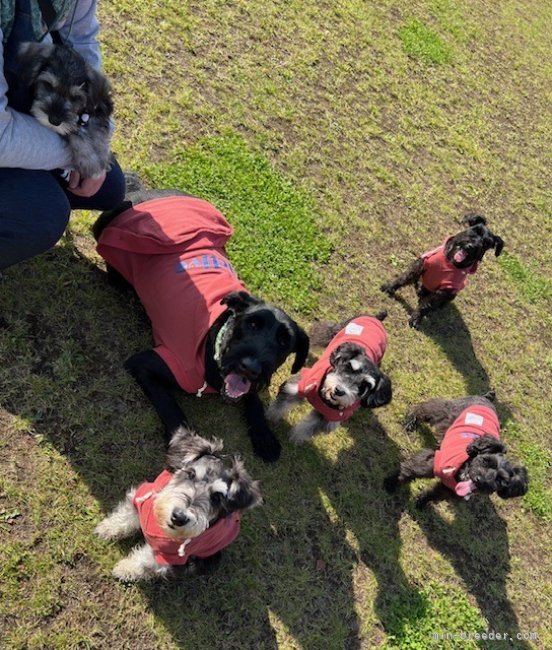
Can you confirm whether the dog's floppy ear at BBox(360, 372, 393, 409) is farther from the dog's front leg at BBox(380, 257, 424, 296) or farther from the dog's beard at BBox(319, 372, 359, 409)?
the dog's front leg at BBox(380, 257, 424, 296)

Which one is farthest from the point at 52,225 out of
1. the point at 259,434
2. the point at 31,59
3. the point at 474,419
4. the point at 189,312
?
the point at 474,419

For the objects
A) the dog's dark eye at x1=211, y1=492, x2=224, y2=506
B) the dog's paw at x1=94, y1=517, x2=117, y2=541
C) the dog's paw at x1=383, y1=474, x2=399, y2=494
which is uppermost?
the dog's dark eye at x1=211, y1=492, x2=224, y2=506

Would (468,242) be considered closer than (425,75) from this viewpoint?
Yes

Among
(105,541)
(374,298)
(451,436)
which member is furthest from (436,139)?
(105,541)

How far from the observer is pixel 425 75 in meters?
8.99

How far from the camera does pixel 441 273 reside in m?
6.14

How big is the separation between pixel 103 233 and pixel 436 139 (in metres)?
5.85

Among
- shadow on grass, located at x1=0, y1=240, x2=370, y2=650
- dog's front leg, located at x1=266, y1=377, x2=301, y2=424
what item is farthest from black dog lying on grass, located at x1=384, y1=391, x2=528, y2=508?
dog's front leg, located at x1=266, y1=377, x2=301, y2=424

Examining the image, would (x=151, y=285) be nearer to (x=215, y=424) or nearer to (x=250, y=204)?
(x=215, y=424)

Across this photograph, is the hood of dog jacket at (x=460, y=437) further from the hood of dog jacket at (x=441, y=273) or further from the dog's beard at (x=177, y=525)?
the dog's beard at (x=177, y=525)

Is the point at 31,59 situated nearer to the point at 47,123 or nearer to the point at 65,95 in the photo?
the point at 65,95

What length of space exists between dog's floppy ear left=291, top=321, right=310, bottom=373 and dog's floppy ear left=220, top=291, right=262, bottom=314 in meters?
0.39

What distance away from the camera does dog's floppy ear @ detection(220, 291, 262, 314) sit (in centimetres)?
405

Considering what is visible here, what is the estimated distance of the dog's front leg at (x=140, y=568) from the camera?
3.62 metres
